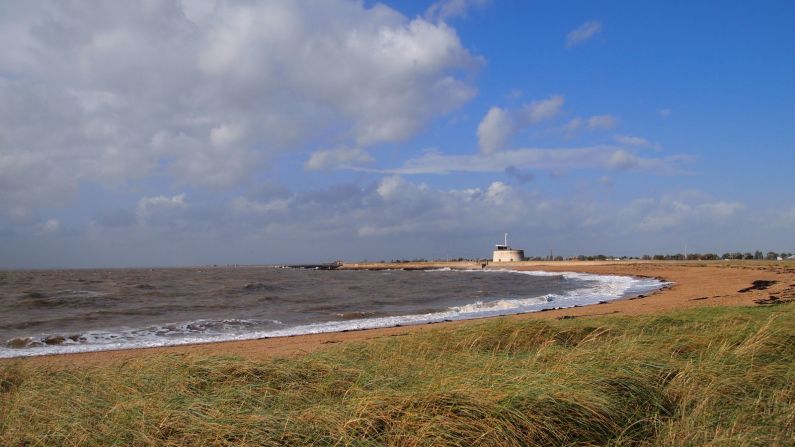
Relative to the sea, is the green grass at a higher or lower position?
higher

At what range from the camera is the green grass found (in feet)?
11.8

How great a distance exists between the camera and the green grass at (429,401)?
11.8 ft

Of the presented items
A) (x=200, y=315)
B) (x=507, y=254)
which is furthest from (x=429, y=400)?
(x=507, y=254)

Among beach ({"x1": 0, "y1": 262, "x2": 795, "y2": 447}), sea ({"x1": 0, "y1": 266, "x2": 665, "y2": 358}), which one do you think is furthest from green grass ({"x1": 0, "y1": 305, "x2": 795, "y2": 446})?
sea ({"x1": 0, "y1": 266, "x2": 665, "y2": 358})

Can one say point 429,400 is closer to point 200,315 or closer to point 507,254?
point 200,315

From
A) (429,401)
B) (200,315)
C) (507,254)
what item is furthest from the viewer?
(507,254)

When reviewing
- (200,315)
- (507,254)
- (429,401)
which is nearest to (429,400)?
(429,401)

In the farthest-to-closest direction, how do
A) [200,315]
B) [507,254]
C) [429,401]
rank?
[507,254] < [200,315] < [429,401]

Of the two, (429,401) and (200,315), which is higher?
(429,401)

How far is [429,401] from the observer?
389 centimetres

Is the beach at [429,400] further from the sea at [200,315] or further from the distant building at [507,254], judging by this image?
the distant building at [507,254]

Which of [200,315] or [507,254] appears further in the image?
[507,254]

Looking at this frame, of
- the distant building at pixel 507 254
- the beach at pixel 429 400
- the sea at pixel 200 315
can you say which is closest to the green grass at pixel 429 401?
the beach at pixel 429 400

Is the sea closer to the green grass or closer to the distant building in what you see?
the green grass
